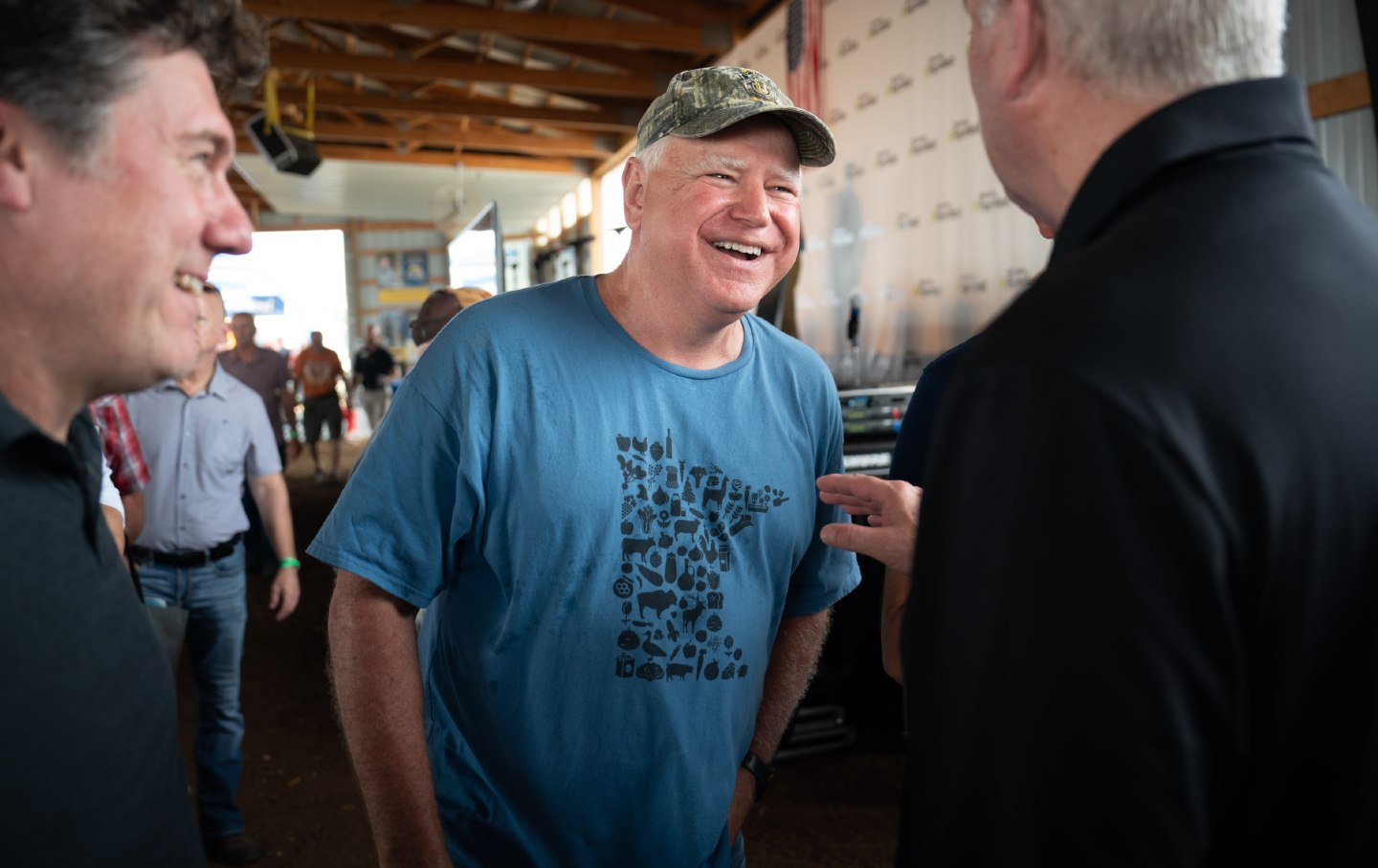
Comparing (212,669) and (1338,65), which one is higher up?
(1338,65)

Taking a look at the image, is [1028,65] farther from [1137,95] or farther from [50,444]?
[50,444]

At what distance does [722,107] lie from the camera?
1521 mm

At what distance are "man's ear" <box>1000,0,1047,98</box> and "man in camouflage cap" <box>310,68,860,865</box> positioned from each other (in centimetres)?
73

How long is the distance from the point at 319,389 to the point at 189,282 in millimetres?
10379

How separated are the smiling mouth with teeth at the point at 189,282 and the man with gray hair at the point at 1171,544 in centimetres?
67

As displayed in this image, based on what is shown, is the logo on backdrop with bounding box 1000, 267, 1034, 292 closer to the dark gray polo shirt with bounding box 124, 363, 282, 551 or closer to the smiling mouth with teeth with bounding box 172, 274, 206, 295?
the dark gray polo shirt with bounding box 124, 363, 282, 551

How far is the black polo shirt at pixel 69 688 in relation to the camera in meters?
0.72

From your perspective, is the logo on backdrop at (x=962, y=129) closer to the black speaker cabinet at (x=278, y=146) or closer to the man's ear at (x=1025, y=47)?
the man's ear at (x=1025, y=47)

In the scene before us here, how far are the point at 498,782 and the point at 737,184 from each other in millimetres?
958

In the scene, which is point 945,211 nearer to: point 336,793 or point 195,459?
point 195,459

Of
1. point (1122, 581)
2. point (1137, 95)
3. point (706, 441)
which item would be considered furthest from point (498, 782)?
point (1137, 95)

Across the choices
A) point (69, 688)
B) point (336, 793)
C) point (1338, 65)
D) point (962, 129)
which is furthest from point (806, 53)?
point (69, 688)

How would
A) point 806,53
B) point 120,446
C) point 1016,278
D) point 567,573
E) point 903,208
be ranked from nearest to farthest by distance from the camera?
point 567,573 < point 120,446 < point 1016,278 < point 903,208 < point 806,53

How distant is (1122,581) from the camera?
0.59 metres
